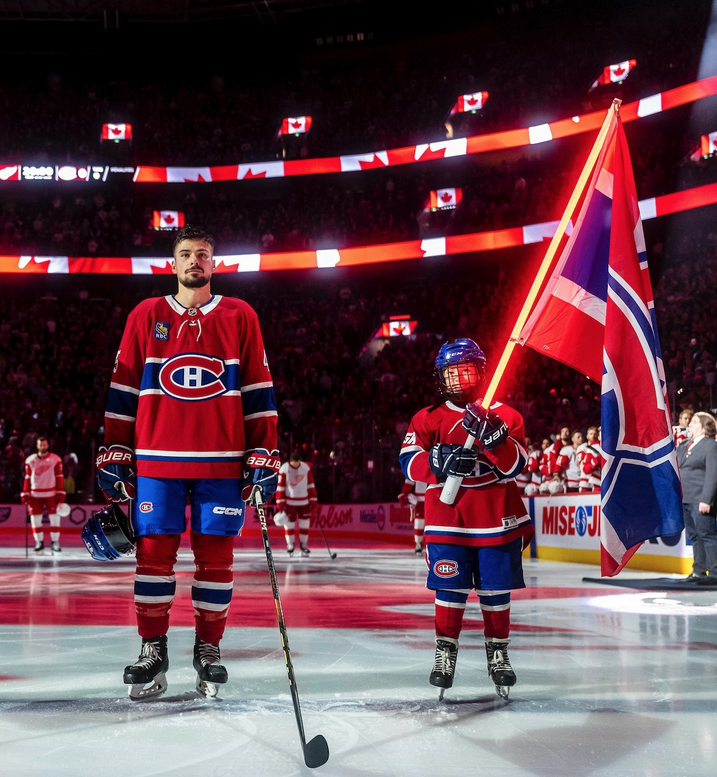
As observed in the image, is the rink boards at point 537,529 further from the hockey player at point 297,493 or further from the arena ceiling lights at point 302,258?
the arena ceiling lights at point 302,258

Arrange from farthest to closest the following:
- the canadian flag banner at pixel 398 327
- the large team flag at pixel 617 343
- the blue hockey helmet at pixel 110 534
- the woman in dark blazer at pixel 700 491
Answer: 1. the canadian flag banner at pixel 398 327
2. the woman in dark blazer at pixel 700 491
3. the large team flag at pixel 617 343
4. the blue hockey helmet at pixel 110 534

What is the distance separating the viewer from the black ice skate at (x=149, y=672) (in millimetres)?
3615

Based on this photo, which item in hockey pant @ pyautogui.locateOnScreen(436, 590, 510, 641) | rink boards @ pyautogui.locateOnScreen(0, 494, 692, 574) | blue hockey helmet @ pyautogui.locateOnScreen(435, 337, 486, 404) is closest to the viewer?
hockey pant @ pyautogui.locateOnScreen(436, 590, 510, 641)

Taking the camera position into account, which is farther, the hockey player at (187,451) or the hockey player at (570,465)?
the hockey player at (570,465)

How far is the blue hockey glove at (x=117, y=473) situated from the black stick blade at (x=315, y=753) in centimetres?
143

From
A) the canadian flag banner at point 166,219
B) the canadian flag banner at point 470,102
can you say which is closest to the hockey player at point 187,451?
the canadian flag banner at point 470,102

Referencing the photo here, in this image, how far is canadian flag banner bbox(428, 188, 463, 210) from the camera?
3059cm

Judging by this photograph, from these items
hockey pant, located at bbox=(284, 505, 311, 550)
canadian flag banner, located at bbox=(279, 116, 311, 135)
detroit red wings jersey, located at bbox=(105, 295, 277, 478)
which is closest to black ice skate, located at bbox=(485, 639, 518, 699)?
detroit red wings jersey, located at bbox=(105, 295, 277, 478)

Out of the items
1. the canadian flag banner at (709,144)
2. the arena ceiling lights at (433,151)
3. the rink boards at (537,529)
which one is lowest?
the rink boards at (537,529)

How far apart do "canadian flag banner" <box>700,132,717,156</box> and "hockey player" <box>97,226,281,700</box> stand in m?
22.2

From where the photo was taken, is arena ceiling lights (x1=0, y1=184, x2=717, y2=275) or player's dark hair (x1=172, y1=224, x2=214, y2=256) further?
arena ceiling lights (x1=0, y1=184, x2=717, y2=275)

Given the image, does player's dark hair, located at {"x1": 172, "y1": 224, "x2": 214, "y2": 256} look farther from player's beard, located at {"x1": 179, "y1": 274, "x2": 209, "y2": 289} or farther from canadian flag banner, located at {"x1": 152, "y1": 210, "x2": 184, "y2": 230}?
canadian flag banner, located at {"x1": 152, "y1": 210, "x2": 184, "y2": 230}

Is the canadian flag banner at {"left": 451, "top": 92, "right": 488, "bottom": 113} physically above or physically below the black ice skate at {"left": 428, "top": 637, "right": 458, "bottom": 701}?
above

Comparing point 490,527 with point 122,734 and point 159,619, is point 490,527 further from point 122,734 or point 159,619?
point 122,734
